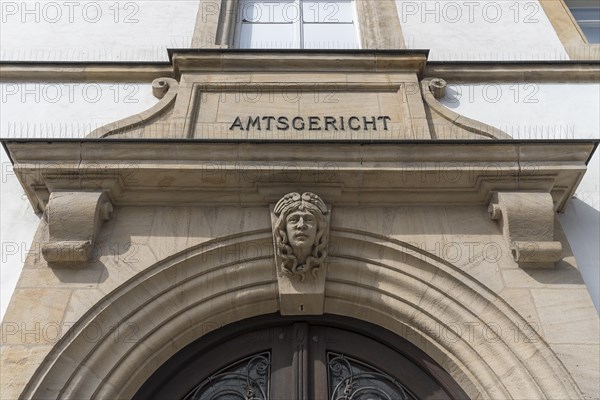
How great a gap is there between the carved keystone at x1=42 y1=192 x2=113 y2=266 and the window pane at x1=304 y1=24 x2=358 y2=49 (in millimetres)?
2745

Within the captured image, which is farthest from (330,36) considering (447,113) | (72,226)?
(72,226)

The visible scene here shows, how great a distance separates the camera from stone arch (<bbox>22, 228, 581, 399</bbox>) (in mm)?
4098

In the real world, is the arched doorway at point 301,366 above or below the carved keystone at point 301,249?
below

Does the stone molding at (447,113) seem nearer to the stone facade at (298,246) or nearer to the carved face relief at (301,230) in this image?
the stone facade at (298,246)

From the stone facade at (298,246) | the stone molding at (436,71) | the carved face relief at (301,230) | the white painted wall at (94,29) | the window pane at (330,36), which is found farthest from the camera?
the window pane at (330,36)

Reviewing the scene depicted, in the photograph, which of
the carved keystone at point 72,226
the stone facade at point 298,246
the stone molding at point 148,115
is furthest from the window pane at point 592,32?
the carved keystone at point 72,226

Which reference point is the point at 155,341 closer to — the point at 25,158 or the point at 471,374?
the point at 25,158

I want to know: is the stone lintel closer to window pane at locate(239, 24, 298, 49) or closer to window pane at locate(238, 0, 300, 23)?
window pane at locate(239, 24, 298, 49)

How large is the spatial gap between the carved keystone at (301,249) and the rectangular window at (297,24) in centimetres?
236

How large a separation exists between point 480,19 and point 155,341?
14.0ft

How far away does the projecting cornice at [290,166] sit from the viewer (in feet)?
15.4

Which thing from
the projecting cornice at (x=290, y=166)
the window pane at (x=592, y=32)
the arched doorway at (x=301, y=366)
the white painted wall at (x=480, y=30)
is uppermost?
the window pane at (x=592, y=32)

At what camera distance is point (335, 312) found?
15.4ft

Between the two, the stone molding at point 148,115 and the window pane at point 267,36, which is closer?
the stone molding at point 148,115
